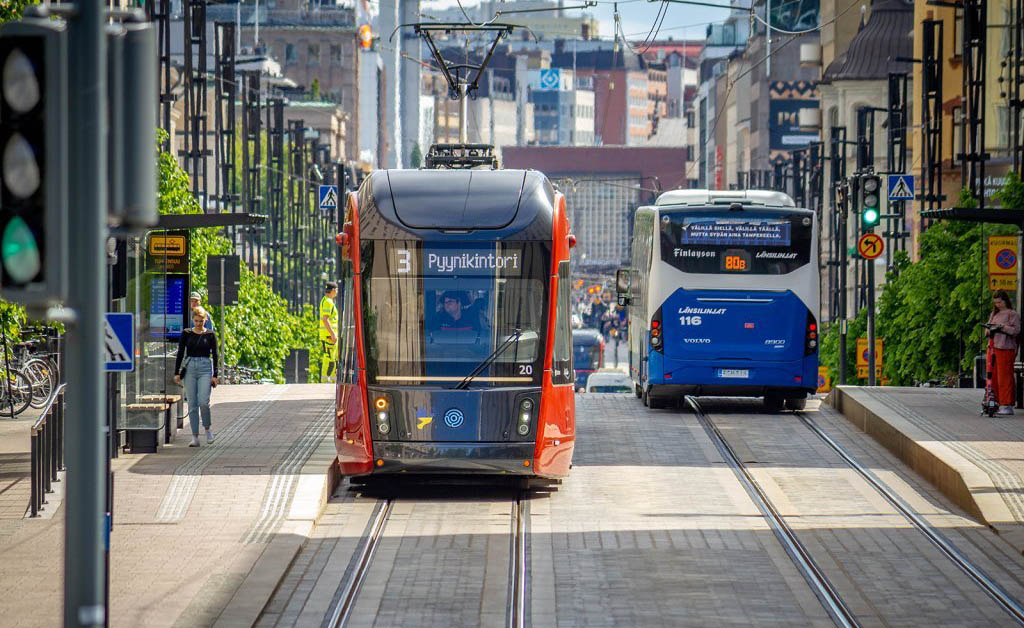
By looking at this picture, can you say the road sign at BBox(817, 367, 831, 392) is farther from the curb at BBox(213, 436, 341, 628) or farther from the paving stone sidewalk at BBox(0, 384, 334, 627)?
the curb at BBox(213, 436, 341, 628)

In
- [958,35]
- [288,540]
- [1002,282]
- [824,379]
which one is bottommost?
[824,379]

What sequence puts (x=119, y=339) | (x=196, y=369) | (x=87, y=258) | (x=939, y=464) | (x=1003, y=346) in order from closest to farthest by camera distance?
(x=87, y=258), (x=119, y=339), (x=939, y=464), (x=196, y=369), (x=1003, y=346)

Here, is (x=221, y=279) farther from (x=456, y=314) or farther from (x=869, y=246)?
(x=456, y=314)

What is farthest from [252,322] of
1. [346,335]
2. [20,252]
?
[20,252]

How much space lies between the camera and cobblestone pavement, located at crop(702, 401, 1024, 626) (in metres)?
13.1

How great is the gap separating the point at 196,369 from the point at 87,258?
14985mm

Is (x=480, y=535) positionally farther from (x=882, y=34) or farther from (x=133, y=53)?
(x=882, y=34)

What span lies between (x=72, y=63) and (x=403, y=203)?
11.9 metres

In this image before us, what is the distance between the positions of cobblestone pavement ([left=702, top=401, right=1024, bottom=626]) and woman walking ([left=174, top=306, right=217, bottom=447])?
581 centimetres

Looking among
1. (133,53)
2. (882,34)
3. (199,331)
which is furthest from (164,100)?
(882,34)

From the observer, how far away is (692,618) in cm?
1245

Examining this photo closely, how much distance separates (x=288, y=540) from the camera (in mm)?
15148

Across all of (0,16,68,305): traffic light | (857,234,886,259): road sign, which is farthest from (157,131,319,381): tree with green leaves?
(0,16,68,305): traffic light

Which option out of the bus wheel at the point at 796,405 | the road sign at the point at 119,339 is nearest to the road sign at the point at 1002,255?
the bus wheel at the point at 796,405
